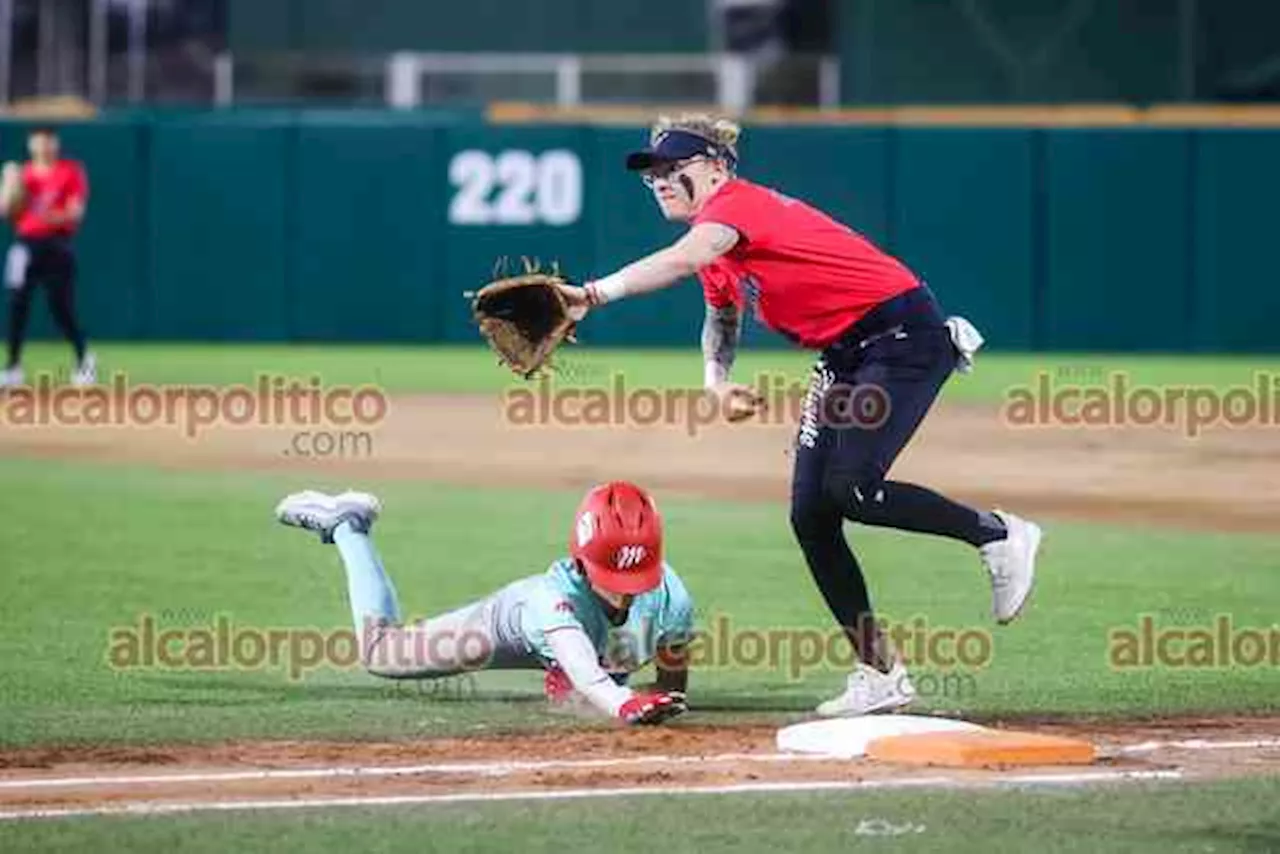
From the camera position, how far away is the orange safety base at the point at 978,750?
8.51m

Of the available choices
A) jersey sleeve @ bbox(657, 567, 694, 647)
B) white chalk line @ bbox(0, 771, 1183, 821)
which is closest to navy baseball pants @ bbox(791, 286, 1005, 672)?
jersey sleeve @ bbox(657, 567, 694, 647)

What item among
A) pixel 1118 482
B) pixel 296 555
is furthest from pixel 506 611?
pixel 1118 482

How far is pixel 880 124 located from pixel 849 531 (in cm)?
1350

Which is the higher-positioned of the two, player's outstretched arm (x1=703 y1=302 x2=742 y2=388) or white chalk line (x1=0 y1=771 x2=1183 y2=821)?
player's outstretched arm (x1=703 y1=302 x2=742 y2=388)

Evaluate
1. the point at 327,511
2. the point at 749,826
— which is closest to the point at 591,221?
the point at 327,511

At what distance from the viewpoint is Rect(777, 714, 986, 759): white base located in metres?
8.69

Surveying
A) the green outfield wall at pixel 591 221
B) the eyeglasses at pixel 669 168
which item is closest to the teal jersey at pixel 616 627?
the eyeglasses at pixel 669 168

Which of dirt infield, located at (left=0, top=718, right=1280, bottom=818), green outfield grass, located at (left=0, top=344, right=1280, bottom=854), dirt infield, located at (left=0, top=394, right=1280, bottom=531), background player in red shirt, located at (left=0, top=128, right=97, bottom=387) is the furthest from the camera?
background player in red shirt, located at (left=0, top=128, right=97, bottom=387)

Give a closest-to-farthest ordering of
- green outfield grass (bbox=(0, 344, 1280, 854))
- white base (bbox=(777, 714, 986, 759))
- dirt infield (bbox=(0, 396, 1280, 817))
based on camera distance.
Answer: green outfield grass (bbox=(0, 344, 1280, 854)), dirt infield (bbox=(0, 396, 1280, 817)), white base (bbox=(777, 714, 986, 759))

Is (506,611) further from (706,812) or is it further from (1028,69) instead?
A: (1028,69)

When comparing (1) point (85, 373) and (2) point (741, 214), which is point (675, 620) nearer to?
(2) point (741, 214)

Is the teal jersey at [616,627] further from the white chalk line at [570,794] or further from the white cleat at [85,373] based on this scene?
the white cleat at [85,373]

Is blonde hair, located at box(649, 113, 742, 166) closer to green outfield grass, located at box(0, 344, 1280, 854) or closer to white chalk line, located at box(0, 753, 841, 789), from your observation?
green outfield grass, located at box(0, 344, 1280, 854)

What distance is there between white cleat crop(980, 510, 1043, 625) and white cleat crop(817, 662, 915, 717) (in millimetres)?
398
